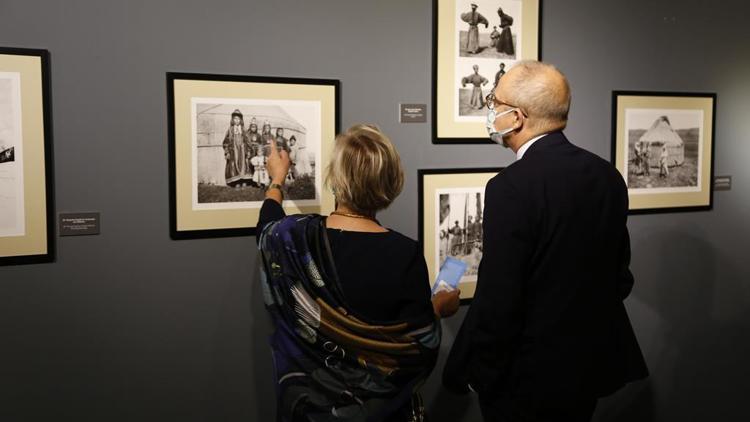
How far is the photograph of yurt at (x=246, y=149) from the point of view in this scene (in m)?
2.75

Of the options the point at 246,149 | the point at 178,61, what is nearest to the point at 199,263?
the point at 246,149

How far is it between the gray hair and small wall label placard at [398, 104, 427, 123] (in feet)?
2.85

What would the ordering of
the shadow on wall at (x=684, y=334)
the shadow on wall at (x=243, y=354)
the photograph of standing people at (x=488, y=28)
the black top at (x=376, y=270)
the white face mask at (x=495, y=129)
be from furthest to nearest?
the shadow on wall at (x=684, y=334) < the photograph of standing people at (x=488, y=28) < the shadow on wall at (x=243, y=354) < the white face mask at (x=495, y=129) < the black top at (x=376, y=270)

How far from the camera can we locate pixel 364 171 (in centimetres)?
203

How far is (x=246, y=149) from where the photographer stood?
2.81 m

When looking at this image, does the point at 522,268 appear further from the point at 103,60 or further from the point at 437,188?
the point at 103,60

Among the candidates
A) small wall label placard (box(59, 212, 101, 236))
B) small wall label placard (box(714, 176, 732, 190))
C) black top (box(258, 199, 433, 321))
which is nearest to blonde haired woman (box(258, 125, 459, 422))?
black top (box(258, 199, 433, 321))

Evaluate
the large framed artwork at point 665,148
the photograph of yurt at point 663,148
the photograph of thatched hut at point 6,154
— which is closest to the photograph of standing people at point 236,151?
the photograph of thatched hut at point 6,154

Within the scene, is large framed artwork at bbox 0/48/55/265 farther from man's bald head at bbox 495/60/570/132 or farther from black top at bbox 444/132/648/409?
man's bald head at bbox 495/60/570/132

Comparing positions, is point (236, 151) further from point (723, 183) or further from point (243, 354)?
point (723, 183)

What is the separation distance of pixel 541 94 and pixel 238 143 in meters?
1.36

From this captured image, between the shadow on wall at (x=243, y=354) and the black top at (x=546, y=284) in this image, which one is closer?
the black top at (x=546, y=284)

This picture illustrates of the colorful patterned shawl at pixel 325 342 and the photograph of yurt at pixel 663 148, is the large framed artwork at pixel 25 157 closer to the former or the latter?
the colorful patterned shawl at pixel 325 342

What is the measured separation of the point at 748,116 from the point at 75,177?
156 inches
